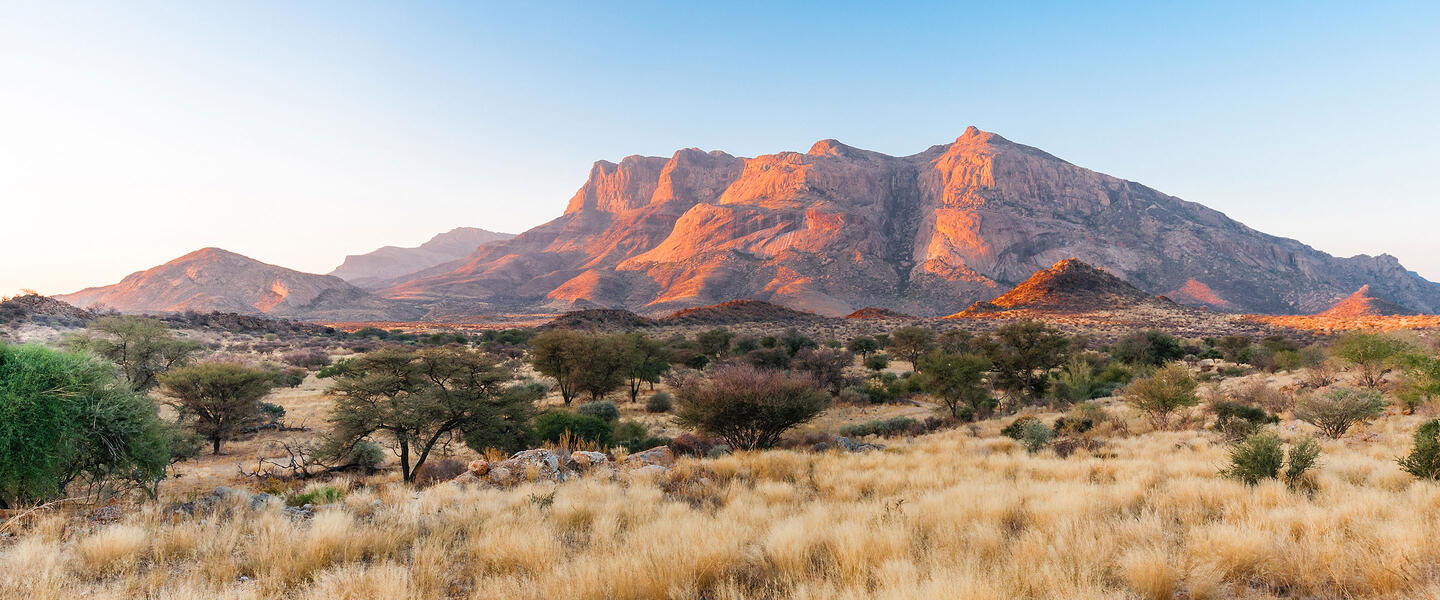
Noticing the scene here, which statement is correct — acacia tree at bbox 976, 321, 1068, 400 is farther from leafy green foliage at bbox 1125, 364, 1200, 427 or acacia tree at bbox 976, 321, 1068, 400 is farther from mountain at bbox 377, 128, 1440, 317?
mountain at bbox 377, 128, 1440, 317

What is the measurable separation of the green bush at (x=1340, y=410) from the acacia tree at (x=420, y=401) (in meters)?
20.6

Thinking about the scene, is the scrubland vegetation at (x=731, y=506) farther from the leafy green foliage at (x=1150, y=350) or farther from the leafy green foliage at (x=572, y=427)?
the leafy green foliage at (x=1150, y=350)

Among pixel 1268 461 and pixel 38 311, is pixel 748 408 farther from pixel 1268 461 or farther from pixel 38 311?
pixel 38 311

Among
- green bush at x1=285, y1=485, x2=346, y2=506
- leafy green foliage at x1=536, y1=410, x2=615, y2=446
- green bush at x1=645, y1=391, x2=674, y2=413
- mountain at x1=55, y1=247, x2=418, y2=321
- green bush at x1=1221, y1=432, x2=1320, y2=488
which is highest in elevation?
mountain at x1=55, y1=247, x2=418, y2=321

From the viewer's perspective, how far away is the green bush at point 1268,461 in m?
7.32

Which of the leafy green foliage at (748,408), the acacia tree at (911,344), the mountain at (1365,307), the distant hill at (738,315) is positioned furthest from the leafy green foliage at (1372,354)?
the mountain at (1365,307)

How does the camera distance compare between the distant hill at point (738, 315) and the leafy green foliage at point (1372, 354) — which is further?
the distant hill at point (738, 315)

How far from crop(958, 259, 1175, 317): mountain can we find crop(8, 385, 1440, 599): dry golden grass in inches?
3411

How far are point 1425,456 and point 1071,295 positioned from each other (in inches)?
3668

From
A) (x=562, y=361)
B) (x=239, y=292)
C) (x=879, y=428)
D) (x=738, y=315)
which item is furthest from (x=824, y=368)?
(x=239, y=292)

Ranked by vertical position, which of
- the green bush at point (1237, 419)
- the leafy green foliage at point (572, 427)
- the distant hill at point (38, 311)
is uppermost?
the distant hill at point (38, 311)

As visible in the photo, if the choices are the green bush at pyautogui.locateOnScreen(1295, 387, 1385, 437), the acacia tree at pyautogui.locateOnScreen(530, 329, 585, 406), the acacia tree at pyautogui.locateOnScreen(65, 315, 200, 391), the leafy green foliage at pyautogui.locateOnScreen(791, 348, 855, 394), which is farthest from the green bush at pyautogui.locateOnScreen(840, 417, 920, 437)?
the acacia tree at pyautogui.locateOnScreen(65, 315, 200, 391)

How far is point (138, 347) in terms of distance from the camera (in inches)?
782

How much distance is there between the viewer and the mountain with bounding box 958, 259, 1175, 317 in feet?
272
